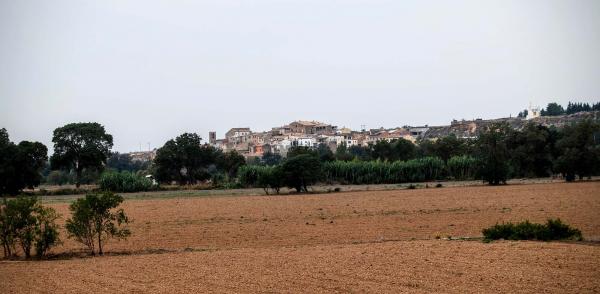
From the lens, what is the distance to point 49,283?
19234mm

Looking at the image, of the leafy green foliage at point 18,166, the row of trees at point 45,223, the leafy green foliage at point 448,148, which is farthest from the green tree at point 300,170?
the leafy green foliage at point 448,148

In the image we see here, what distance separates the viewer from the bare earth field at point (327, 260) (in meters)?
17.6

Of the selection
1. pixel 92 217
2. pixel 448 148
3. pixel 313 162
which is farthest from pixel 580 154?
pixel 92 217

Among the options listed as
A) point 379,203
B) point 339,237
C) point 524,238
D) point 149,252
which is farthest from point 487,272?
point 379,203

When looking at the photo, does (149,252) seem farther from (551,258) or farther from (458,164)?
(458,164)

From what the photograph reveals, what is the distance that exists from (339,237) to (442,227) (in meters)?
5.75

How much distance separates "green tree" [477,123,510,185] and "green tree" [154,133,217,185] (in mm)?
47163

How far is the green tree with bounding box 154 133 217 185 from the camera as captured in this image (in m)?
106

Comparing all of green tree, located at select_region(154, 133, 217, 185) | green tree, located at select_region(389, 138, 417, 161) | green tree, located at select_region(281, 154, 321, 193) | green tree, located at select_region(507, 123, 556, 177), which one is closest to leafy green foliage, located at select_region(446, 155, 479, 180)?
green tree, located at select_region(507, 123, 556, 177)

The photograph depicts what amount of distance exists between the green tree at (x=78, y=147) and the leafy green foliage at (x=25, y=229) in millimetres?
77000

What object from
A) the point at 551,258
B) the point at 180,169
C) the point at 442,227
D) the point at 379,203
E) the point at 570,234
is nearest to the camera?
the point at 551,258

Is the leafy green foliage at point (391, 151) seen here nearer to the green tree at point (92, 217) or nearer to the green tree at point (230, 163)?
the green tree at point (230, 163)

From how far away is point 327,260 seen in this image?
70.8 ft

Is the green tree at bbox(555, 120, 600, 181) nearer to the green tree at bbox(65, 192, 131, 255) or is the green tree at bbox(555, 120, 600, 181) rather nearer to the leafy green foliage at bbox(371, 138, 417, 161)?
the leafy green foliage at bbox(371, 138, 417, 161)
